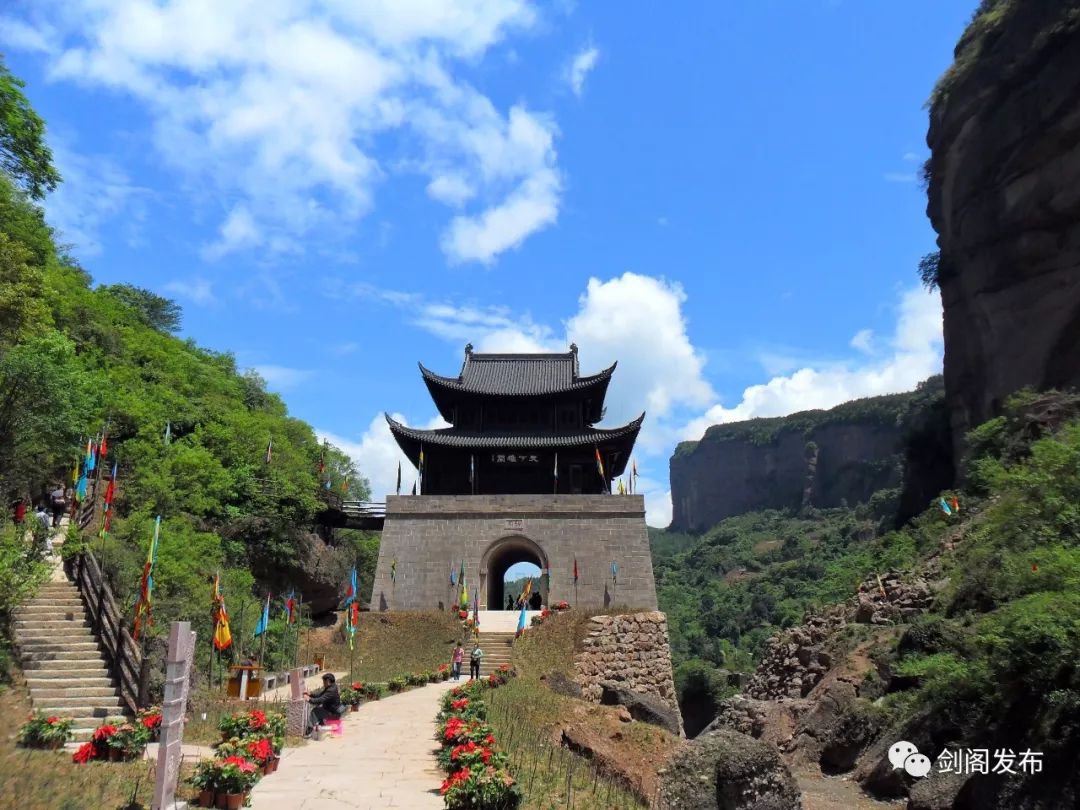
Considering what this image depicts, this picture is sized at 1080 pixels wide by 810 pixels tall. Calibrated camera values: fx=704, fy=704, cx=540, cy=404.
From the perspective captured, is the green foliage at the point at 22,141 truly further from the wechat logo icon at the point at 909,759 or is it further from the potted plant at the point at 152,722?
the wechat logo icon at the point at 909,759

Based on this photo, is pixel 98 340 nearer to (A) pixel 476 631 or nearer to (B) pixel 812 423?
(A) pixel 476 631

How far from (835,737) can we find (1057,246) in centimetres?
2267

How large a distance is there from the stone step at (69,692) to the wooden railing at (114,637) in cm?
19

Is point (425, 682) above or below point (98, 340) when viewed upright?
below

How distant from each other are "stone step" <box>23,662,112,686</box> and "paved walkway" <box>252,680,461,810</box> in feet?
13.7

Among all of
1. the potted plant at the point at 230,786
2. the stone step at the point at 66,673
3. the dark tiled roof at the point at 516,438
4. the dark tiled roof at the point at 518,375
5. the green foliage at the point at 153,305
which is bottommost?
the potted plant at the point at 230,786

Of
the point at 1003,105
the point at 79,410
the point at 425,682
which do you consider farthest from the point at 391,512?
the point at 1003,105

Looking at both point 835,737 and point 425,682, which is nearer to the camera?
point 835,737

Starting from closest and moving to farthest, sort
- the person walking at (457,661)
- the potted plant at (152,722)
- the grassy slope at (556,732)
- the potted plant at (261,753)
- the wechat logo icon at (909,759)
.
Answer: the potted plant at (261,753) → the grassy slope at (556,732) → the potted plant at (152,722) → the wechat logo icon at (909,759) → the person walking at (457,661)

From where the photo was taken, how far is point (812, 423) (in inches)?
4658

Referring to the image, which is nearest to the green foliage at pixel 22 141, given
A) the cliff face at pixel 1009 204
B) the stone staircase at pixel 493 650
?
the stone staircase at pixel 493 650

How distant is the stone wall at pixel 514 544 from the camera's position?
2708 centimetres

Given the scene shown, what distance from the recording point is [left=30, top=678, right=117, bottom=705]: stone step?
1126 centimetres

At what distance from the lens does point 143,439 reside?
2555 centimetres
